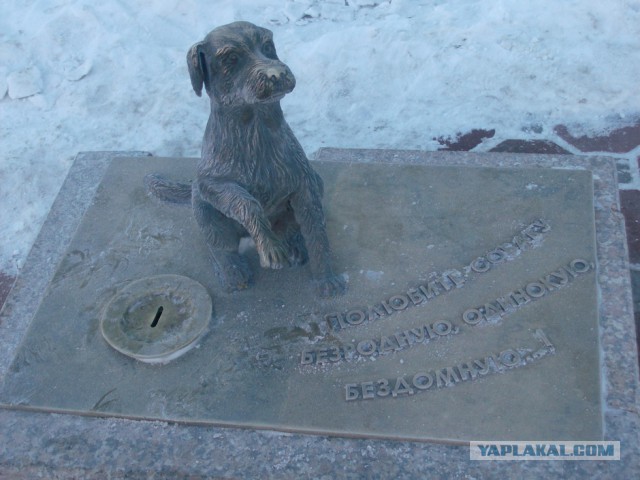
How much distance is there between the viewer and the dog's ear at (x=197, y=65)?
237 cm

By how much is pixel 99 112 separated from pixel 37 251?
4.91 ft

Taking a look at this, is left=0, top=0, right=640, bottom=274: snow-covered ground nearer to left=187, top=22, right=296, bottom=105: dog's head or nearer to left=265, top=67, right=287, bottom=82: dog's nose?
left=187, top=22, right=296, bottom=105: dog's head

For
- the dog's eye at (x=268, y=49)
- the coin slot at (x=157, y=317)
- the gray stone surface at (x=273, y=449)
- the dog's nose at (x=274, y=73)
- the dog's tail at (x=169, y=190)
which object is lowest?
the gray stone surface at (x=273, y=449)

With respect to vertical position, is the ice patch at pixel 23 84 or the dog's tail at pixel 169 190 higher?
the dog's tail at pixel 169 190

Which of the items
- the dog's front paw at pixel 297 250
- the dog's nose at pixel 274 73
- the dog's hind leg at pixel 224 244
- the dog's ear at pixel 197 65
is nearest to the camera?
the dog's nose at pixel 274 73

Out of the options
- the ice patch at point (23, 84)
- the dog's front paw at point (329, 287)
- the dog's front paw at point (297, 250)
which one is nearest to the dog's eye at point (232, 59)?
the dog's front paw at point (297, 250)

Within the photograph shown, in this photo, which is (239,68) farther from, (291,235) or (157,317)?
(157,317)

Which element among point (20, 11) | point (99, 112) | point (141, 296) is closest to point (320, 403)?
point (141, 296)

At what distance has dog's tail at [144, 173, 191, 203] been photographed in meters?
3.21

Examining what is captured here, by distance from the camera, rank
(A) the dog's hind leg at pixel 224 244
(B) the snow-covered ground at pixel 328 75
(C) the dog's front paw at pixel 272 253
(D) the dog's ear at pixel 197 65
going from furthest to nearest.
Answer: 1. (B) the snow-covered ground at pixel 328 75
2. (A) the dog's hind leg at pixel 224 244
3. (C) the dog's front paw at pixel 272 253
4. (D) the dog's ear at pixel 197 65

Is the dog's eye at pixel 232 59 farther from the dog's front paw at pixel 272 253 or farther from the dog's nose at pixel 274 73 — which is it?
the dog's front paw at pixel 272 253

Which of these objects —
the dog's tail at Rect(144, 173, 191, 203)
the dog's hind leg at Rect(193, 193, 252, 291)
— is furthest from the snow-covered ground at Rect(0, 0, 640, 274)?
the dog's hind leg at Rect(193, 193, 252, 291)

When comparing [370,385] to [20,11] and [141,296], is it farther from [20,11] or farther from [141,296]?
[20,11]

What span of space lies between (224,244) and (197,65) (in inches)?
31.4
